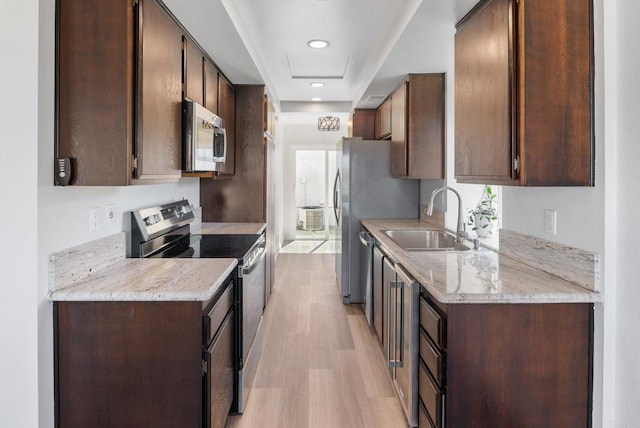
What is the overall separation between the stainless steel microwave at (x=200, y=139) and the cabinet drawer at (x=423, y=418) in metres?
1.73

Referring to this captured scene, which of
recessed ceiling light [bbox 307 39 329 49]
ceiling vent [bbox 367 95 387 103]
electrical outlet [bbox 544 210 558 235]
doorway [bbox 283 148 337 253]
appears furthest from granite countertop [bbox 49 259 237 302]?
doorway [bbox 283 148 337 253]

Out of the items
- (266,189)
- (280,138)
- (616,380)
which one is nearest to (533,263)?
(616,380)

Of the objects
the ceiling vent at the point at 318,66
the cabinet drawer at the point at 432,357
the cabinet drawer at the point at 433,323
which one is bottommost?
the cabinet drawer at the point at 432,357

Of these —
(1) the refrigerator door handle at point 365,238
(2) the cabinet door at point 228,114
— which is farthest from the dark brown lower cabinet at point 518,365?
(2) the cabinet door at point 228,114

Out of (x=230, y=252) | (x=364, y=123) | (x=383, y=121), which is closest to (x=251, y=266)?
(x=230, y=252)

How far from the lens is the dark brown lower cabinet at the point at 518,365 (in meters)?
1.70

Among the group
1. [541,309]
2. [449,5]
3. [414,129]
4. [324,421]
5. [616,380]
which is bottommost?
[324,421]

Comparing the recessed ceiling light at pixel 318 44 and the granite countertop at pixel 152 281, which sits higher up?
the recessed ceiling light at pixel 318 44

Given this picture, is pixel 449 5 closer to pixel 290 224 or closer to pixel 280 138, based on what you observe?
pixel 280 138

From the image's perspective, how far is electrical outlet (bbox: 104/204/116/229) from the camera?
86.6 inches

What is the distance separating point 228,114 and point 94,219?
2077 millimetres

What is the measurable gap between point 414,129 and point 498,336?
2.40 metres

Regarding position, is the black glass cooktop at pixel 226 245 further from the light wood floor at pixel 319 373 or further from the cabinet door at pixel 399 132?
the cabinet door at pixel 399 132

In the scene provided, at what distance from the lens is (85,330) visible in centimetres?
172
